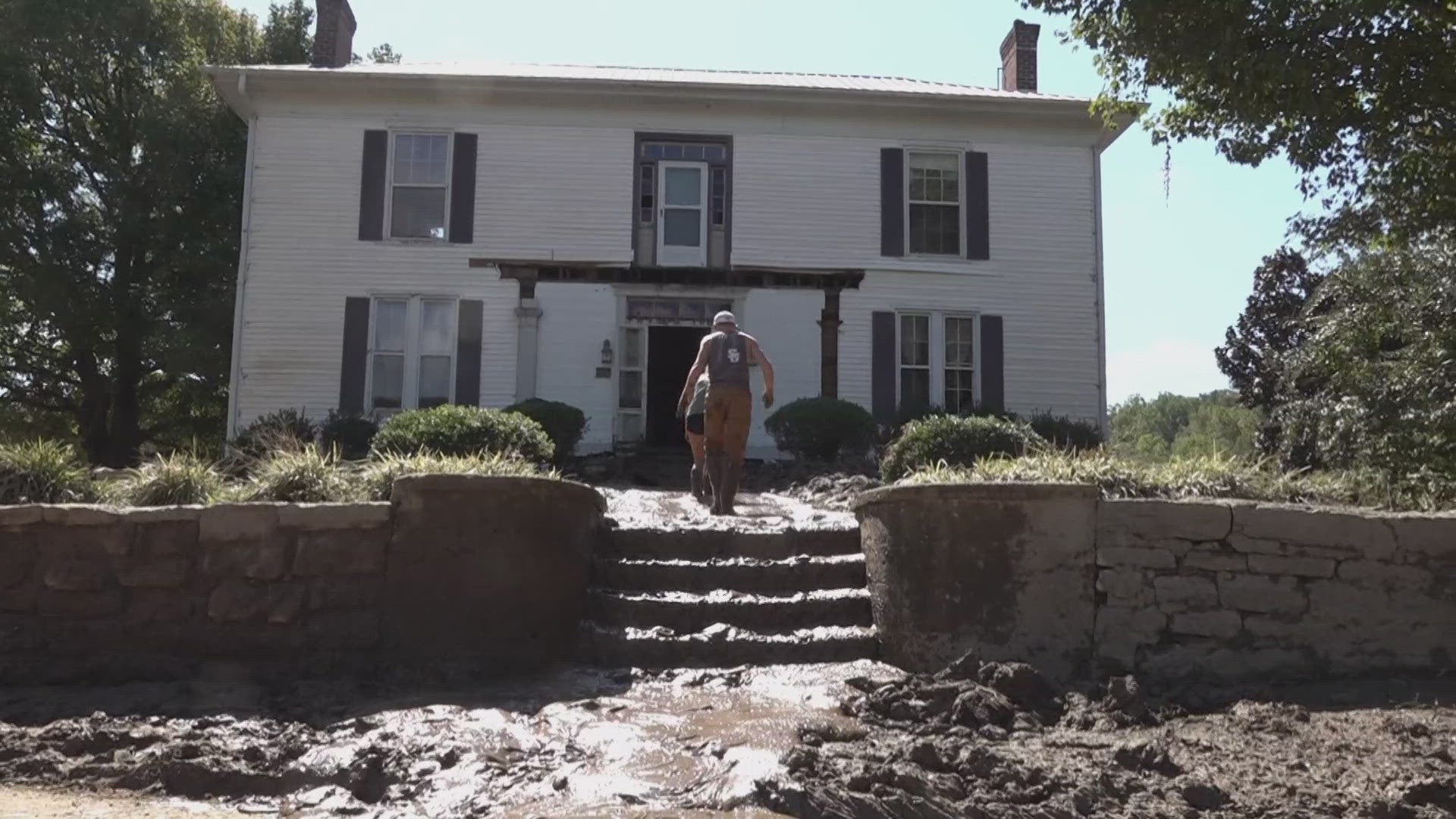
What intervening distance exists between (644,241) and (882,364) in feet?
11.5

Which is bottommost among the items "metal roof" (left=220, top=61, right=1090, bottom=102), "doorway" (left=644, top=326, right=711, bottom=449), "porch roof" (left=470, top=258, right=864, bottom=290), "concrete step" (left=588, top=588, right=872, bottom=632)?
"concrete step" (left=588, top=588, right=872, bottom=632)

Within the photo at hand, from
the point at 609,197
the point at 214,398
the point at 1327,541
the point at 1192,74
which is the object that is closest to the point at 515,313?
the point at 609,197

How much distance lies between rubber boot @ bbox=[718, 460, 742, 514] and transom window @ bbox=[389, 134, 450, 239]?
26.2 ft

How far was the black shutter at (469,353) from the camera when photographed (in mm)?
15398

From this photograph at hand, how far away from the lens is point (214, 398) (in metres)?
21.5

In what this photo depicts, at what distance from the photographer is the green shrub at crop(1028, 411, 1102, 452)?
551 inches

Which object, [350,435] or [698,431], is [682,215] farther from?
[698,431]

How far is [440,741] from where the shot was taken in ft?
16.4

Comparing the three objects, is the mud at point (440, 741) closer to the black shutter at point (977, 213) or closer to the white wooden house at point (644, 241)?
the white wooden house at point (644, 241)

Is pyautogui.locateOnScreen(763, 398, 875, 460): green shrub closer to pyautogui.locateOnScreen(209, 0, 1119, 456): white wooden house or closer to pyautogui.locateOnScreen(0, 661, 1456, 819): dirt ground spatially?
pyautogui.locateOnScreen(209, 0, 1119, 456): white wooden house

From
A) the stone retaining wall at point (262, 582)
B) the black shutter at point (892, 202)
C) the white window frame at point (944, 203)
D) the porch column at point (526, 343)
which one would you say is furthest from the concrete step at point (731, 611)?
the white window frame at point (944, 203)

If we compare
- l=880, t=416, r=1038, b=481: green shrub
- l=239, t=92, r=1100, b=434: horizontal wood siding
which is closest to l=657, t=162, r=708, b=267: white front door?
l=239, t=92, r=1100, b=434: horizontal wood siding

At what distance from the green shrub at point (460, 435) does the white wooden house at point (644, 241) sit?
14.5ft

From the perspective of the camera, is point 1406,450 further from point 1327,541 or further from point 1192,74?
point 1192,74
